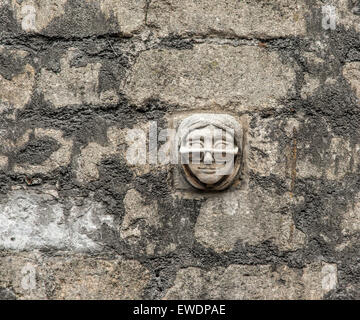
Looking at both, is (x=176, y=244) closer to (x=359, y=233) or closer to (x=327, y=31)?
(x=359, y=233)

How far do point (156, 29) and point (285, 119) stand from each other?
0.61 meters

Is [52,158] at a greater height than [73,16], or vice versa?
[73,16]

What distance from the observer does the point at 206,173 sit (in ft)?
7.50

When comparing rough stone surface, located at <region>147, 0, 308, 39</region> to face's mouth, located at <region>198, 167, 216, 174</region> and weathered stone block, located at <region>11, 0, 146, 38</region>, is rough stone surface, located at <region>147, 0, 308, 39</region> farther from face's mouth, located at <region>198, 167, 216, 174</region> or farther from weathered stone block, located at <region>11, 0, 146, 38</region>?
face's mouth, located at <region>198, 167, 216, 174</region>

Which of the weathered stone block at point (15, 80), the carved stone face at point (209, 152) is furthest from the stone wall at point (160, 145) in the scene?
the carved stone face at point (209, 152)

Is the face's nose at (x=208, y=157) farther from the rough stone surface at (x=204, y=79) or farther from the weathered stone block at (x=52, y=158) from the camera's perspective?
the weathered stone block at (x=52, y=158)

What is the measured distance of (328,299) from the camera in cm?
237

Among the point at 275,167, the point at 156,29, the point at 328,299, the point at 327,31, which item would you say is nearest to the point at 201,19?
the point at 156,29

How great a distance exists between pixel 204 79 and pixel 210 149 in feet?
0.99

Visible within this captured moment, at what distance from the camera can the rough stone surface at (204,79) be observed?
2.38m

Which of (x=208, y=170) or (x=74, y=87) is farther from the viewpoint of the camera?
(x=74, y=87)

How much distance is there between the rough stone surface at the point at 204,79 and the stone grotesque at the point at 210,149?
9 cm

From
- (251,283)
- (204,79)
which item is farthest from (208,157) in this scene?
(251,283)

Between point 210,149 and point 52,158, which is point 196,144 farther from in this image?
point 52,158
